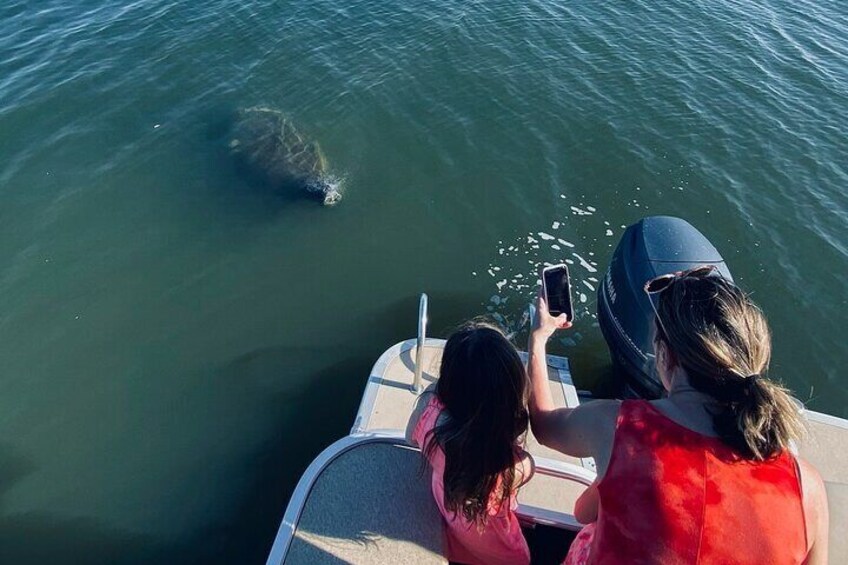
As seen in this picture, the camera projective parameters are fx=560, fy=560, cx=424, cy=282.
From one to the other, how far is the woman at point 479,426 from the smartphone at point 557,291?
1.12 metres

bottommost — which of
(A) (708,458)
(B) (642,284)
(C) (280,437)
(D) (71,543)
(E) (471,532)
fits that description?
(D) (71,543)

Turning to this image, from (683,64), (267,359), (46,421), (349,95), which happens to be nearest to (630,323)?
(267,359)

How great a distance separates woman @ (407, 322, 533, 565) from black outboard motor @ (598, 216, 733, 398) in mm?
3466

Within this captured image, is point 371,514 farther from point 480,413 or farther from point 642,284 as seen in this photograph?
point 642,284

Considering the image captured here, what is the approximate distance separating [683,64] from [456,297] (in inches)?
383

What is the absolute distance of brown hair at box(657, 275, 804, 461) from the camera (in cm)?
236

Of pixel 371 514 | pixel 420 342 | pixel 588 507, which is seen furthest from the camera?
pixel 420 342

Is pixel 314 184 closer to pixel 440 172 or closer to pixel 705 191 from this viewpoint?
pixel 440 172

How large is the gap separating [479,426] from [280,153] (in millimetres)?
9491

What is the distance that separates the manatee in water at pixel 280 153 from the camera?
1068 cm

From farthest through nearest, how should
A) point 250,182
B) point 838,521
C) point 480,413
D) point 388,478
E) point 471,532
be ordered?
point 250,182 < point 388,478 < point 471,532 < point 480,413 < point 838,521

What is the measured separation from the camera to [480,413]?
3.23 m

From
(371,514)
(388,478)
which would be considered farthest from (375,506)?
(388,478)

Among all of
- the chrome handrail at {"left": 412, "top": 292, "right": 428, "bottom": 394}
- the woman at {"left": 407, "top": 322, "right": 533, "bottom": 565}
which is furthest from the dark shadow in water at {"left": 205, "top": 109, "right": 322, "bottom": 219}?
the woman at {"left": 407, "top": 322, "right": 533, "bottom": 565}
